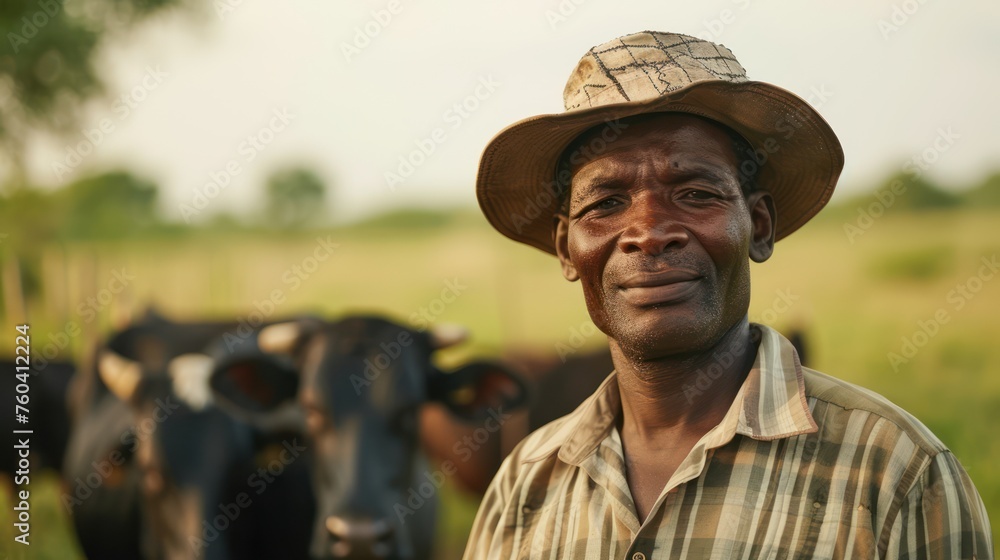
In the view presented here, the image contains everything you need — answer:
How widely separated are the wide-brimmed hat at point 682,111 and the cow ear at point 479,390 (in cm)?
369

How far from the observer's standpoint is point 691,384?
7.16 feet

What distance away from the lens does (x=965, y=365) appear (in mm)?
6754

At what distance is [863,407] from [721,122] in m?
0.69

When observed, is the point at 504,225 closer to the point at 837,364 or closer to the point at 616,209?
the point at 616,209

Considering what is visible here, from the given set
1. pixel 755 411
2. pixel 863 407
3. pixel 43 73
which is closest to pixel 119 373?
pixel 43 73

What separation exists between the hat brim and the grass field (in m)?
3.91

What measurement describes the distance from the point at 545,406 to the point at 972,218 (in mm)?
3398

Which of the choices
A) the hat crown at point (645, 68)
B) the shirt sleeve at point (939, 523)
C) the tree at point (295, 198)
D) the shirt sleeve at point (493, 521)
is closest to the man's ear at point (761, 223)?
the hat crown at point (645, 68)

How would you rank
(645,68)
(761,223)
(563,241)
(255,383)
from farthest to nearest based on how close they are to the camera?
(255,383) < (563,241) < (761,223) < (645,68)

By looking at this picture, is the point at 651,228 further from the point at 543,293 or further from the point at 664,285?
the point at 543,293

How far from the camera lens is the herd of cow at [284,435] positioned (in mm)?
5574

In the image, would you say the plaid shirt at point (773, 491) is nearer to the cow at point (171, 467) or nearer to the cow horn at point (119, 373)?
the cow at point (171, 467)

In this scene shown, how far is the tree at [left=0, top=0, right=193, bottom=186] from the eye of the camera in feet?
32.1

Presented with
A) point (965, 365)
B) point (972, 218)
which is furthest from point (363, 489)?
point (972, 218)
